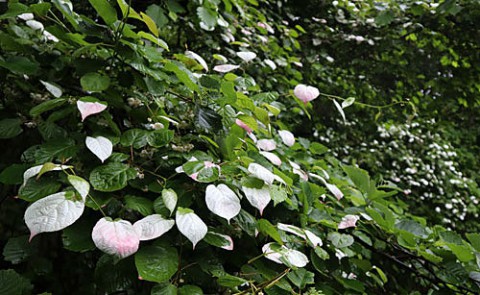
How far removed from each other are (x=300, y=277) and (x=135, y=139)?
0.40m

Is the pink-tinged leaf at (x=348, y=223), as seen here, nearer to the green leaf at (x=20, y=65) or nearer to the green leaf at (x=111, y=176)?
the green leaf at (x=111, y=176)

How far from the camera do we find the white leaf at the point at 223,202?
547 millimetres

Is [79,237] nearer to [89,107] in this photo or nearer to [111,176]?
[111,176]

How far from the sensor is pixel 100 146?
23.7 inches

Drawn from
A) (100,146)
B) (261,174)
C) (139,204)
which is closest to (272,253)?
(261,174)

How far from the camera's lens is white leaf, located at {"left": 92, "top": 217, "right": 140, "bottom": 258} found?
0.46 metres

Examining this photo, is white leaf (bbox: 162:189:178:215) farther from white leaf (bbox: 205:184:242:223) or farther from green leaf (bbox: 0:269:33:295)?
green leaf (bbox: 0:269:33:295)

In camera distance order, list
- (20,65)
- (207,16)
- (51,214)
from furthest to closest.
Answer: (207,16)
(20,65)
(51,214)

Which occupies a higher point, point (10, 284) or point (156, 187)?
point (156, 187)

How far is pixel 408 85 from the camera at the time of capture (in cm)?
280

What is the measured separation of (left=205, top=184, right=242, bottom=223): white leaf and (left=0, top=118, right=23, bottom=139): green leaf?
16.4 inches

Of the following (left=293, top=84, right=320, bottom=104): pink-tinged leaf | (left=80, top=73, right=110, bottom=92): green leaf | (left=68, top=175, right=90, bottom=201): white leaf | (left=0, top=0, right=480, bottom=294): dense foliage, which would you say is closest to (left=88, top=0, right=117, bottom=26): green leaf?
(left=0, top=0, right=480, bottom=294): dense foliage

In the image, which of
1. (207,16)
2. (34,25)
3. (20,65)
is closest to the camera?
(20,65)

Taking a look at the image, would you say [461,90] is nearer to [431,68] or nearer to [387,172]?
[431,68]
